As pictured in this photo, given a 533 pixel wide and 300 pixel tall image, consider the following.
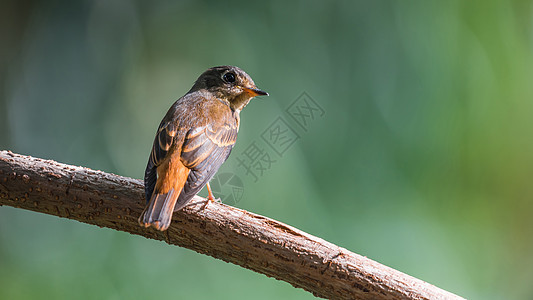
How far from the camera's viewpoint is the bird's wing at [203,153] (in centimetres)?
196

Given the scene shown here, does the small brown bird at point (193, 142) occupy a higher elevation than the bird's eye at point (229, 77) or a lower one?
lower

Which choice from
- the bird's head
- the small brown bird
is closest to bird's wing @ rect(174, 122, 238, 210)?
the small brown bird

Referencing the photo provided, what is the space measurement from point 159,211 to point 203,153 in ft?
1.36

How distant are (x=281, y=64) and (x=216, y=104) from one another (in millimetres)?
1152

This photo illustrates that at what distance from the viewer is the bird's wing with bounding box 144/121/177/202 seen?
194 cm

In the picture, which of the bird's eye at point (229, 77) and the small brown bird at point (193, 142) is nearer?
the small brown bird at point (193, 142)

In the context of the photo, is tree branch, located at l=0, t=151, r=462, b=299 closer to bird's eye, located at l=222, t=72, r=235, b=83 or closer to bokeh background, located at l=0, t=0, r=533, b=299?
bird's eye, located at l=222, t=72, r=235, b=83

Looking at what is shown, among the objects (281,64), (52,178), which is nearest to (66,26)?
(281,64)

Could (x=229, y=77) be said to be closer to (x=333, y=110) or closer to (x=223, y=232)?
(x=223, y=232)

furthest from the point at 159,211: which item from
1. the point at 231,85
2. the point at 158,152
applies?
the point at 231,85

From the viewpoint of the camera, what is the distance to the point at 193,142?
217 centimetres

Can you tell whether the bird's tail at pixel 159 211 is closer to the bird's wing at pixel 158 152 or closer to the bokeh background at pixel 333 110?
the bird's wing at pixel 158 152

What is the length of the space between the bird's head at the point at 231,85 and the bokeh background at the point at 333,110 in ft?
2.39

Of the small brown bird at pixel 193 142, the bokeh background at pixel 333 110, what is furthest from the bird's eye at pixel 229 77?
the bokeh background at pixel 333 110
